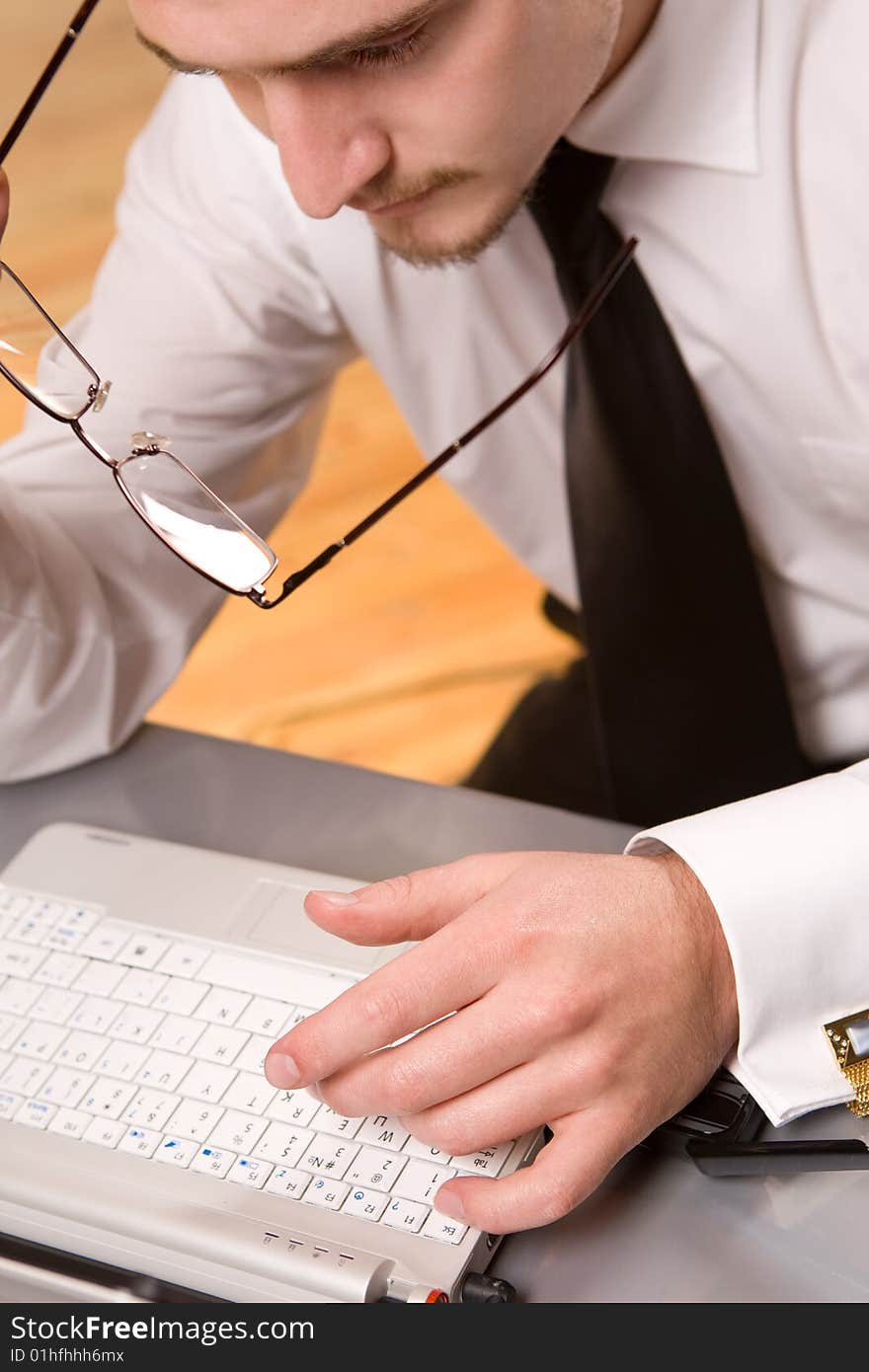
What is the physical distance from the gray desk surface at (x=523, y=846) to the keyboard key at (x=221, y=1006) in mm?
141

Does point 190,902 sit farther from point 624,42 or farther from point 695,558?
point 624,42

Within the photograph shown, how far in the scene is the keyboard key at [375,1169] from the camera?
0.60 metres

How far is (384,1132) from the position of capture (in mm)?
622

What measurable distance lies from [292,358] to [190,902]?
21.4 inches

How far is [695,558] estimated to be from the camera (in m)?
0.97

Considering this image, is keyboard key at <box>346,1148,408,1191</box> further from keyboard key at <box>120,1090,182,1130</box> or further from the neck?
the neck

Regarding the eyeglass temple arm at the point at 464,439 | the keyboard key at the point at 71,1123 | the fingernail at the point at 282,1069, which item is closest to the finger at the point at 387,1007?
the fingernail at the point at 282,1069

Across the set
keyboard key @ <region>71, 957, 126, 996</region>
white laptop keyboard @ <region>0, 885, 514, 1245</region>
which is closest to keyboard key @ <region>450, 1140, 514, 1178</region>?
white laptop keyboard @ <region>0, 885, 514, 1245</region>

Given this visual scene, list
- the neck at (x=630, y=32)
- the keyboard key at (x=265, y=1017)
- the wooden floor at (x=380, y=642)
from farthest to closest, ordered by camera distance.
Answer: the wooden floor at (x=380, y=642), the neck at (x=630, y=32), the keyboard key at (x=265, y=1017)

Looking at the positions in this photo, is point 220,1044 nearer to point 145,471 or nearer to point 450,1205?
point 450,1205

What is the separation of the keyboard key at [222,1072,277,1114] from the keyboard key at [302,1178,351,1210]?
5cm

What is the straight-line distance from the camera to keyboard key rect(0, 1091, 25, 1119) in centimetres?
66

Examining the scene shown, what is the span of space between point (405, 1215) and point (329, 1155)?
0.05 meters

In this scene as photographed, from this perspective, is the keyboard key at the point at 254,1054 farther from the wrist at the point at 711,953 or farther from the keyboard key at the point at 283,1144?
the wrist at the point at 711,953
